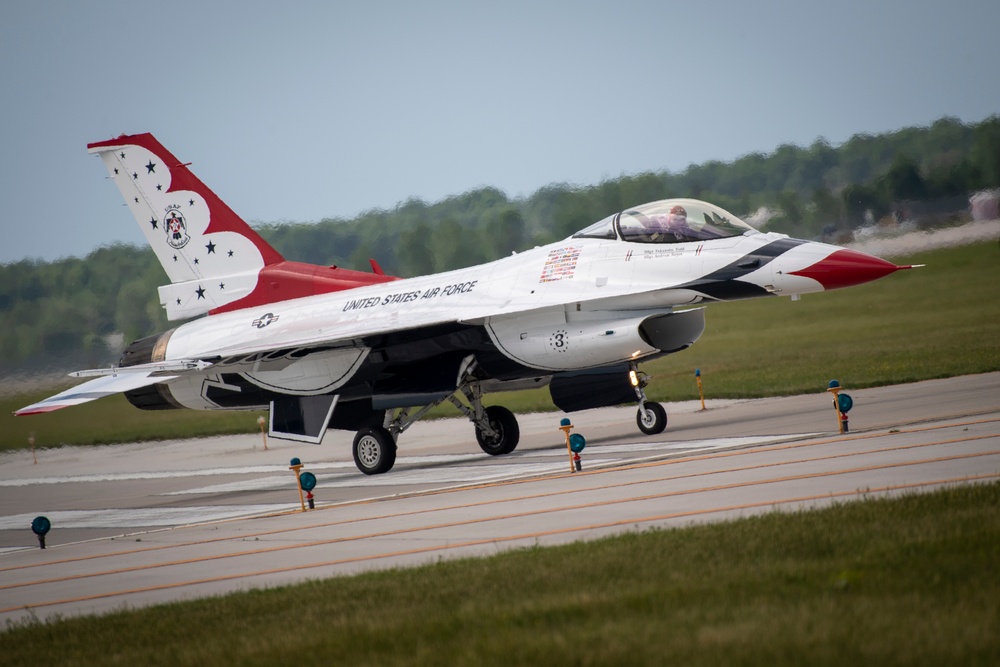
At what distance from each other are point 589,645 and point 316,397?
12.7m

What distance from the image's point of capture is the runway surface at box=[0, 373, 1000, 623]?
9430 mm

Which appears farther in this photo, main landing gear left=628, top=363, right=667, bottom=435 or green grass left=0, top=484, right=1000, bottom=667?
main landing gear left=628, top=363, right=667, bottom=435

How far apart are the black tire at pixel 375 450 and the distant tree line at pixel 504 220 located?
37.5 feet

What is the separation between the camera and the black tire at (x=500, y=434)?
1791 cm

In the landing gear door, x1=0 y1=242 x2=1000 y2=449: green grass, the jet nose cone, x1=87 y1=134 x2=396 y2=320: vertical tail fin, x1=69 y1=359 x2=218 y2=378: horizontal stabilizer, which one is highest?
x1=87 y1=134 x2=396 y2=320: vertical tail fin

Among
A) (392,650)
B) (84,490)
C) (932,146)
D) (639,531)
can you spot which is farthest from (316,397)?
(932,146)

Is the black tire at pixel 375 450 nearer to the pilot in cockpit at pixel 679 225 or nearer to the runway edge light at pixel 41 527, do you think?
the runway edge light at pixel 41 527

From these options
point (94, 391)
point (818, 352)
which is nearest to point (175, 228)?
point (94, 391)

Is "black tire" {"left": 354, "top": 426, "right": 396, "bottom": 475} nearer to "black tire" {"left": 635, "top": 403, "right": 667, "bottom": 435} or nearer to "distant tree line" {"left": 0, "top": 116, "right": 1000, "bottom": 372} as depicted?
"black tire" {"left": 635, "top": 403, "right": 667, "bottom": 435}

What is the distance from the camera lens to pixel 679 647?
552 centimetres

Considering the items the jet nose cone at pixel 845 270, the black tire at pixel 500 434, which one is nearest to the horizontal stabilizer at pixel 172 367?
the black tire at pixel 500 434

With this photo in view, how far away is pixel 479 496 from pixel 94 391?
337 inches

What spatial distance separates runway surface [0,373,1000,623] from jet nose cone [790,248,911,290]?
71.5 inches

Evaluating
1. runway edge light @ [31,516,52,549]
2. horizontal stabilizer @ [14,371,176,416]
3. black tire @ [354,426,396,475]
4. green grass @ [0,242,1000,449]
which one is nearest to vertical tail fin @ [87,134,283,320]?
horizontal stabilizer @ [14,371,176,416]
